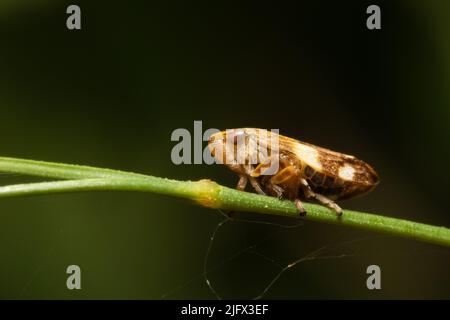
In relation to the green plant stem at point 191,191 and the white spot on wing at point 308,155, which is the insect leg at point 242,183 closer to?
the white spot on wing at point 308,155

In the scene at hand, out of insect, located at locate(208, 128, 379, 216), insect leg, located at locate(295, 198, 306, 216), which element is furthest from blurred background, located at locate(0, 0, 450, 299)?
insect leg, located at locate(295, 198, 306, 216)

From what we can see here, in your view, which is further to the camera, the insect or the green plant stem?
the insect

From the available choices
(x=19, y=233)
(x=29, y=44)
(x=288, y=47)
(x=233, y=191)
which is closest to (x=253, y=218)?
(x=288, y=47)

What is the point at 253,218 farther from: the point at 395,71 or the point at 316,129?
the point at 395,71

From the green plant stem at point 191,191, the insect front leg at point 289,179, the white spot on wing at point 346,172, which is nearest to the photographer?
the green plant stem at point 191,191

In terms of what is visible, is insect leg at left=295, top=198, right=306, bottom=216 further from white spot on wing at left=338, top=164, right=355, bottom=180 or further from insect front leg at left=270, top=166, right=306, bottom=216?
white spot on wing at left=338, top=164, right=355, bottom=180

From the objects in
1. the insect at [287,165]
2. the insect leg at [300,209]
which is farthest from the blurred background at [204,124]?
the insect leg at [300,209]
